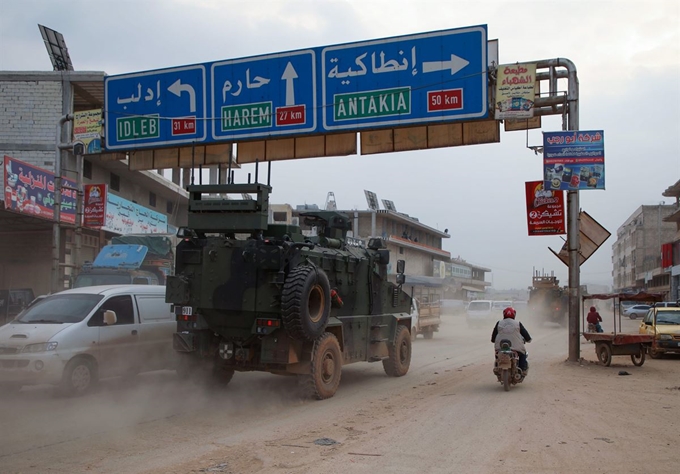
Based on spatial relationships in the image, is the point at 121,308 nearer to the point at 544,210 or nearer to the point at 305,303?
the point at 305,303

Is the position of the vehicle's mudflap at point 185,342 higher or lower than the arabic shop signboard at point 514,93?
lower

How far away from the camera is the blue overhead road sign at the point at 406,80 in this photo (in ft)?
40.4

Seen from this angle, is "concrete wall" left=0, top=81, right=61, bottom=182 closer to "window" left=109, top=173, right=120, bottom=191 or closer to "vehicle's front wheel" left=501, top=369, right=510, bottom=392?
"window" left=109, top=173, right=120, bottom=191

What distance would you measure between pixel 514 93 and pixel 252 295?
22.9 feet

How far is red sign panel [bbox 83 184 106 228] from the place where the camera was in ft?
63.9

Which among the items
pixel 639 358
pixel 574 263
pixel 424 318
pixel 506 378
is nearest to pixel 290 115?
pixel 506 378

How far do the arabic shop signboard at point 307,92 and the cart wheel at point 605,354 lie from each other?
6.47 m

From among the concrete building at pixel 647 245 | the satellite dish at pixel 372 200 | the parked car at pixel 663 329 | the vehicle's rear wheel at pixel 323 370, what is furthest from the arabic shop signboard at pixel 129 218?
the concrete building at pixel 647 245

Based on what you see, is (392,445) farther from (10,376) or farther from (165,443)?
(10,376)

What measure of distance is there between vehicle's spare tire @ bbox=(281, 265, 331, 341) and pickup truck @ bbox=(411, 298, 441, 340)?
46.1 feet

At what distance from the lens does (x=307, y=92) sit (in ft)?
43.9

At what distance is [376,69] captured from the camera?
1281cm

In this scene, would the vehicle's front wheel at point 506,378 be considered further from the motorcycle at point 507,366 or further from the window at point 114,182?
the window at point 114,182

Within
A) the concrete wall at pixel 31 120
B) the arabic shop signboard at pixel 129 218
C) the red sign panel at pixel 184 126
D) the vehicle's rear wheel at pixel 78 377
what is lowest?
the vehicle's rear wheel at pixel 78 377
